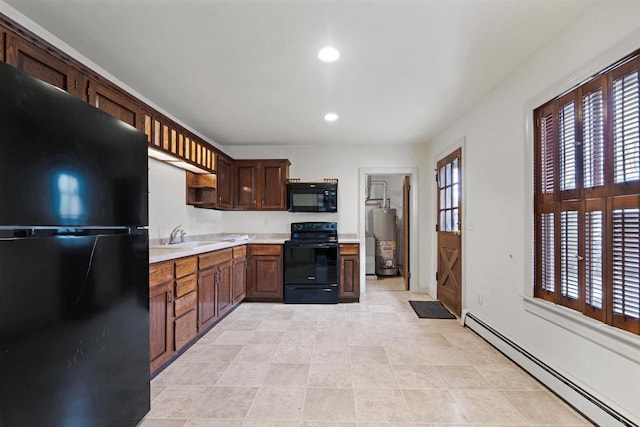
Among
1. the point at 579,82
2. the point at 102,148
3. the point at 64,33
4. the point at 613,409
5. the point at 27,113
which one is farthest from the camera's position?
the point at 64,33

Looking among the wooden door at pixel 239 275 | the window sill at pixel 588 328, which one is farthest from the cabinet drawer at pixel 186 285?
the window sill at pixel 588 328

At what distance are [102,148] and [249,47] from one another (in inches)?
48.1

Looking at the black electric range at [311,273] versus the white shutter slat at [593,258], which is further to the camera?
the black electric range at [311,273]

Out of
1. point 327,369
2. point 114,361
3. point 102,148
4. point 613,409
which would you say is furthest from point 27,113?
point 613,409

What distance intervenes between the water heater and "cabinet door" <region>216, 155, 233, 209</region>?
125 inches

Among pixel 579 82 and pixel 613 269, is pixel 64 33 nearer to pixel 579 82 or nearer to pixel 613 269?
pixel 579 82

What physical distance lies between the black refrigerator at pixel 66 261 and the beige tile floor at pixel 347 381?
1.78ft

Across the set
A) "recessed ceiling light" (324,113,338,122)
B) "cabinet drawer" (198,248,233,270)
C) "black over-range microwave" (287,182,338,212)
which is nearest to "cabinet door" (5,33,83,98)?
"cabinet drawer" (198,248,233,270)

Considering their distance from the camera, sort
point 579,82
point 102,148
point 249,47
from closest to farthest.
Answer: point 102,148 < point 579,82 < point 249,47

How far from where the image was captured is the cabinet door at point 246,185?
444 centimetres

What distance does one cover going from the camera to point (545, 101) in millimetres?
2029

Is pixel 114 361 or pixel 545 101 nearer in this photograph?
pixel 114 361

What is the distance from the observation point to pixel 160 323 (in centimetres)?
214

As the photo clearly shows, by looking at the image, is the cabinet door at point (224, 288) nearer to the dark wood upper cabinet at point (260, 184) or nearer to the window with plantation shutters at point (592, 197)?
the dark wood upper cabinet at point (260, 184)
